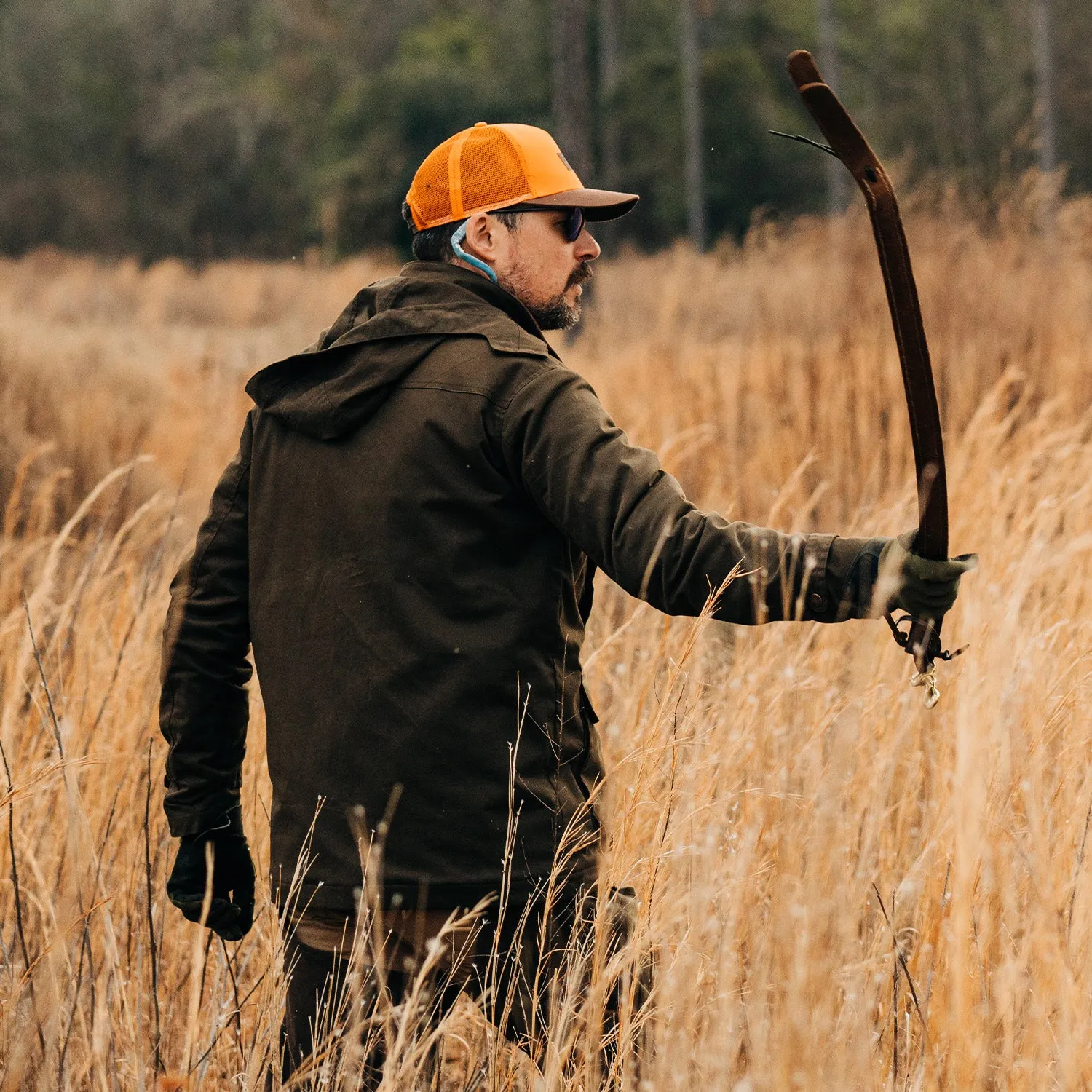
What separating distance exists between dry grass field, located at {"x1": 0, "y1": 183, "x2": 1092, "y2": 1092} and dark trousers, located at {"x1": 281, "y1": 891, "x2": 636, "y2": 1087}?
58 millimetres

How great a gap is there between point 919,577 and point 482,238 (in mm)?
815

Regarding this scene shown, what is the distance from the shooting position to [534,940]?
1.81 m

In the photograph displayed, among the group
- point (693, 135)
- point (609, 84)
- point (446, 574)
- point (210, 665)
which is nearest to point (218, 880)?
point (210, 665)

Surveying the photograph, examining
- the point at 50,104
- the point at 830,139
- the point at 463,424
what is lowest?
the point at 463,424

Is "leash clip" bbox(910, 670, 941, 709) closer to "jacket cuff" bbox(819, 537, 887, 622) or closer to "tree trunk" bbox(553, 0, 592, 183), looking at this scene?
"jacket cuff" bbox(819, 537, 887, 622)

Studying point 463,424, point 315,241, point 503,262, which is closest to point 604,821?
point 463,424

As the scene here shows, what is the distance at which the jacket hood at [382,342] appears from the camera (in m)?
1.75

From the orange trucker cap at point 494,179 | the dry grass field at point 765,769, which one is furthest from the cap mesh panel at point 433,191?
the dry grass field at point 765,769

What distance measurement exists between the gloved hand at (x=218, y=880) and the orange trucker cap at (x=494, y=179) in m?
1.02

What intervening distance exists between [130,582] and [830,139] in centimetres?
217

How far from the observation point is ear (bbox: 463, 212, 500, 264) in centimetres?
190

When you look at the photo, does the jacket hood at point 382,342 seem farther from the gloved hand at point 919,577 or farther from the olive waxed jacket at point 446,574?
the gloved hand at point 919,577

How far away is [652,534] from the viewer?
1600 mm

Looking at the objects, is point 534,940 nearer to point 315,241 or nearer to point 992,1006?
point 992,1006
